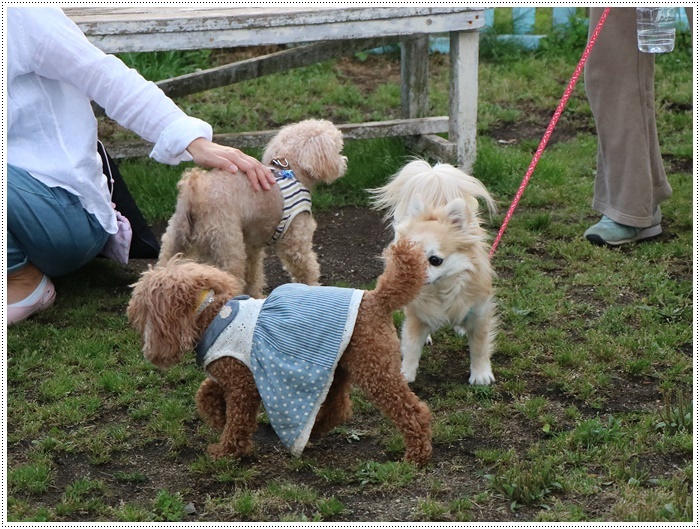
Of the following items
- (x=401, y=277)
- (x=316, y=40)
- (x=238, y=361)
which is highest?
(x=316, y=40)

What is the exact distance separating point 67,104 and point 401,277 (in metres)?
2.19

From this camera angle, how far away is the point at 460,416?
11.8ft

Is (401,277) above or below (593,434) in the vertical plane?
above

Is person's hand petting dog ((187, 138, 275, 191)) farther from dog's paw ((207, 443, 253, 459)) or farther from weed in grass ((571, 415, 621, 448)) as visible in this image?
weed in grass ((571, 415, 621, 448))

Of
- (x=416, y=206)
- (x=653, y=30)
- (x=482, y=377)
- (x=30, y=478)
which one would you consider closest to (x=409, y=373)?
(x=482, y=377)

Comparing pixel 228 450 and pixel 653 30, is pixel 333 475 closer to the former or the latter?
pixel 228 450

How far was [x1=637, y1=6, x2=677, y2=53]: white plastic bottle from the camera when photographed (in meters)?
4.70

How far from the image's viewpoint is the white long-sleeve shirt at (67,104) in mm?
4070

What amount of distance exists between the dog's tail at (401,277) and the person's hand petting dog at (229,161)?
1.25 m

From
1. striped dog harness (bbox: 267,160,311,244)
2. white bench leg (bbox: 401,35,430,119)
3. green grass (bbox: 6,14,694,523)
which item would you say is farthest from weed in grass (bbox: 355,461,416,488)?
white bench leg (bbox: 401,35,430,119)

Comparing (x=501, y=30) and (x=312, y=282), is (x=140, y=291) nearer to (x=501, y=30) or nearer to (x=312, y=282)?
(x=312, y=282)

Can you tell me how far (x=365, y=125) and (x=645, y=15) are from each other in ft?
7.15

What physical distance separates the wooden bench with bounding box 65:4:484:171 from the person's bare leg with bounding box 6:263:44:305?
1.44m

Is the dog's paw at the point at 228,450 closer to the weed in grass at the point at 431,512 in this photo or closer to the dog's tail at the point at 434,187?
the weed in grass at the point at 431,512
